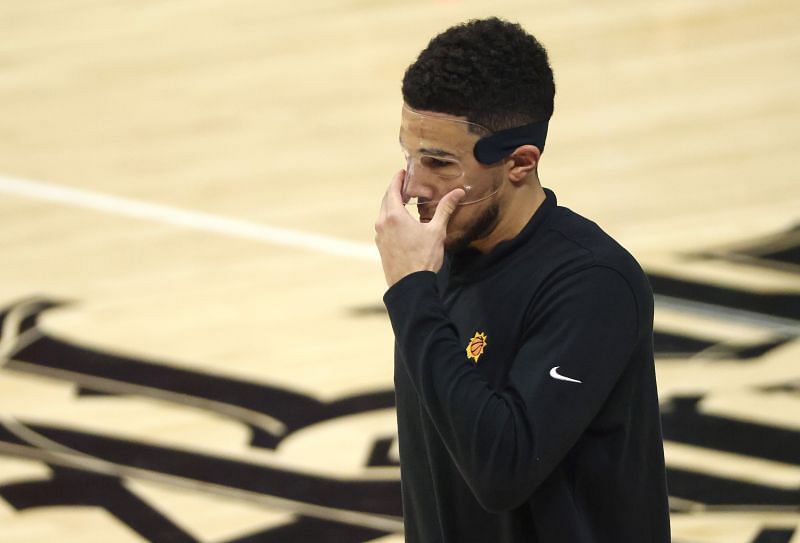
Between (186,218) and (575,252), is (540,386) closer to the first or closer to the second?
(575,252)

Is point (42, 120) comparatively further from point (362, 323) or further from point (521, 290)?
point (521, 290)

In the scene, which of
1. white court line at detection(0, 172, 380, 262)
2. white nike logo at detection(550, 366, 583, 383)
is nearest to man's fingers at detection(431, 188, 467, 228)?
white nike logo at detection(550, 366, 583, 383)

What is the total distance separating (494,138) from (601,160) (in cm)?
354

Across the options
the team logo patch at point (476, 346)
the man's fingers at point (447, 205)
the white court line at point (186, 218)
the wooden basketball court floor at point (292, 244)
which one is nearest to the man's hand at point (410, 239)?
the man's fingers at point (447, 205)

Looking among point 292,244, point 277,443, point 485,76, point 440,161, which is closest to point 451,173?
point 440,161

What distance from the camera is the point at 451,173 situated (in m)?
1.76

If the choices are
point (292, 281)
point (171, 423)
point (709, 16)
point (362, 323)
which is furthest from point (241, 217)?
point (709, 16)

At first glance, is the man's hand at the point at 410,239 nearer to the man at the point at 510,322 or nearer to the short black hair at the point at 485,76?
the man at the point at 510,322

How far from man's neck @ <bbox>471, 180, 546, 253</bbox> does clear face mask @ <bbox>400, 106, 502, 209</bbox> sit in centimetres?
3

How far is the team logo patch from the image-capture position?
68.6 inches

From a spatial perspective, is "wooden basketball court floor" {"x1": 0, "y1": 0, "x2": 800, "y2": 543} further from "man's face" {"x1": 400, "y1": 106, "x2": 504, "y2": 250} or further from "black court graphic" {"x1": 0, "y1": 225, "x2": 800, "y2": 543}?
"man's face" {"x1": 400, "y1": 106, "x2": 504, "y2": 250}

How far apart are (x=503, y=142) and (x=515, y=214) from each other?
11 cm

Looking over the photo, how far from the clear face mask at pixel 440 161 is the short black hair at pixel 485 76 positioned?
0.06 ft

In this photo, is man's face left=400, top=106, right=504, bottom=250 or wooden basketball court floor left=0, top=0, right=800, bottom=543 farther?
wooden basketball court floor left=0, top=0, right=800, bottom=543
